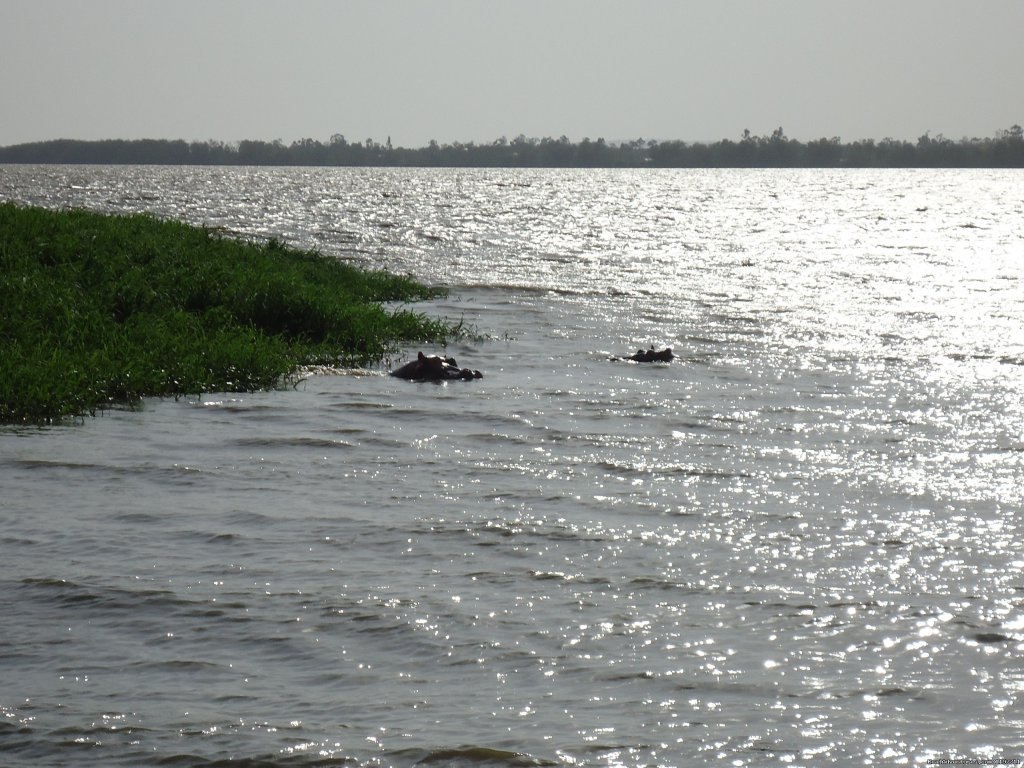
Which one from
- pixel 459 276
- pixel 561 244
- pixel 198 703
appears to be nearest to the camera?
pixel 198 703

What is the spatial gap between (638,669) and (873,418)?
7.87 metres

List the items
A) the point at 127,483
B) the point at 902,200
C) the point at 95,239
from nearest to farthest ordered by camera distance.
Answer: the point at 127,483
the point at 95,239
the point at 902,200

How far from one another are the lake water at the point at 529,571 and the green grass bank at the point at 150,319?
512 mm

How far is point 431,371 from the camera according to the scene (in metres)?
14.6

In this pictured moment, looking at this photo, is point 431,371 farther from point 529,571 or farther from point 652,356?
point 529,571

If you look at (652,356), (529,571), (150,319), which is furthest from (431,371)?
(529,571)

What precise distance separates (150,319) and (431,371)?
3433 millimetres

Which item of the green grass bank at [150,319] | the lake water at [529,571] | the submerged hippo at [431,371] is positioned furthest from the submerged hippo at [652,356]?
the green grass bank at [150,319]

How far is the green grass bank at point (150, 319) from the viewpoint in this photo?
12.3 meters

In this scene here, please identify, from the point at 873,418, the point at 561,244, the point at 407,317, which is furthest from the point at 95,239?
the point at 561,244

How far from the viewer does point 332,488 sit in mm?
9242

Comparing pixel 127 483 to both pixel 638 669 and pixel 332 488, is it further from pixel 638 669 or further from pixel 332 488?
pixel 638 669

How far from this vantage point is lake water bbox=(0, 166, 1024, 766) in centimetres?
506

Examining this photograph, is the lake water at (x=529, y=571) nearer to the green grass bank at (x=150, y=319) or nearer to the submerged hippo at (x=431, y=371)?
the submerged hippo at (x=431, y=371)
